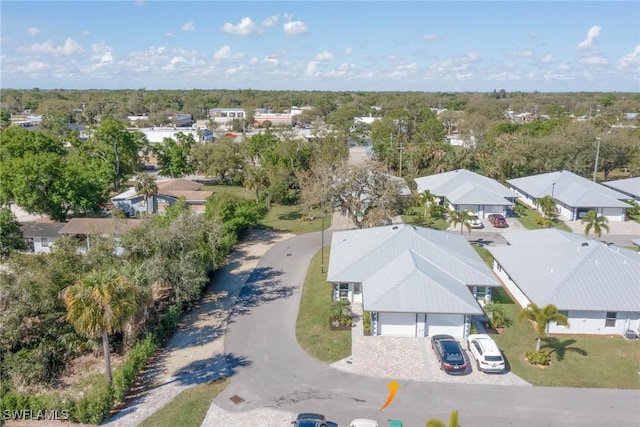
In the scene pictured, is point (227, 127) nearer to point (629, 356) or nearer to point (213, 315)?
point (213, 315)

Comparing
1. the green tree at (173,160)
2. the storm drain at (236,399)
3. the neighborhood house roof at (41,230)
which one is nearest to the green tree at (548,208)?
the storm drain at (236,399)

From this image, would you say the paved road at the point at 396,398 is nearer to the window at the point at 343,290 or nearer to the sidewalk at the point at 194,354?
the sidewalk at the point at 194,354

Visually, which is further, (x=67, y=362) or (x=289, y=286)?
(x=289, y=286)

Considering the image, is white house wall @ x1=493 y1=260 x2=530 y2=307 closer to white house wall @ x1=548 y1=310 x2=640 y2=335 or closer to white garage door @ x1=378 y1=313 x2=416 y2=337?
white house wall @ x1=548 y1=310 x2=640 y2=335

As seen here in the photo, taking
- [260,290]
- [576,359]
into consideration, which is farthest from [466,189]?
[576,359]

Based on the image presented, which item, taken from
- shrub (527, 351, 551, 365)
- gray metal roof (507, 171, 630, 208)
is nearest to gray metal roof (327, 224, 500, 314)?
shrub (527, 351, 551, 365)

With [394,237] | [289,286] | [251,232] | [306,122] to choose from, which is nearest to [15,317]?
[289,286]

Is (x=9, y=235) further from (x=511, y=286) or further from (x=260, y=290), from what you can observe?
(x=511, y=286)
